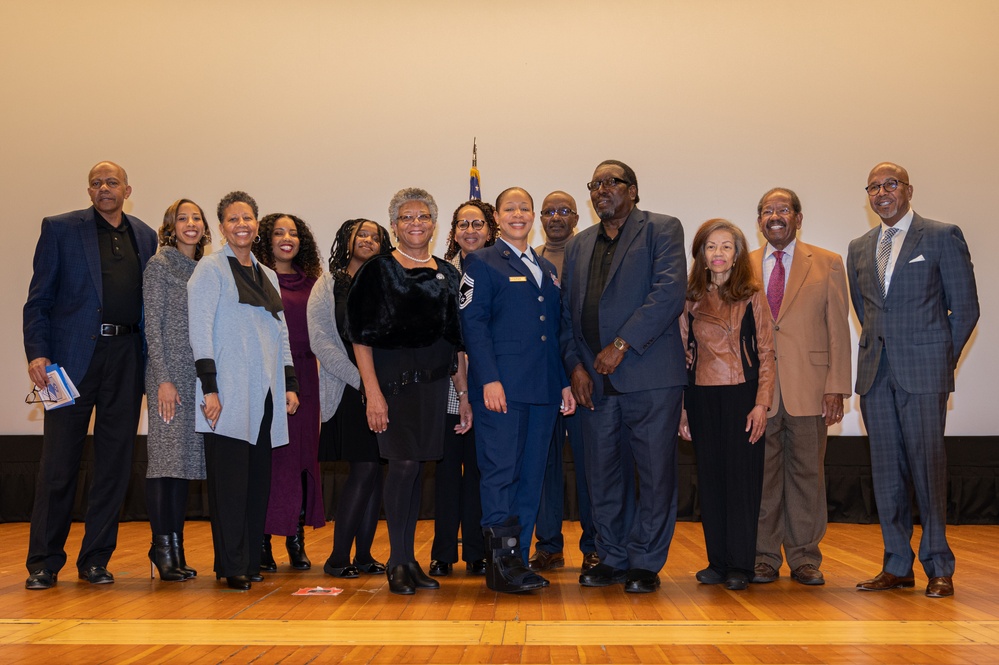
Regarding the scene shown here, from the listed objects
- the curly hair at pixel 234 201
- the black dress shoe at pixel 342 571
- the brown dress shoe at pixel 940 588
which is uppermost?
the curly hair at pixel 234 201

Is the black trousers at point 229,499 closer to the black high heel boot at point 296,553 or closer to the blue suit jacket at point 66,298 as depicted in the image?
A: the black high heel boot at point 296,553

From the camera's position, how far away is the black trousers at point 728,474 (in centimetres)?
356

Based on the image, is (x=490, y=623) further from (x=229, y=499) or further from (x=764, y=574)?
(x=764, y=574)

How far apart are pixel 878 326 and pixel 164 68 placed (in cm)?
576

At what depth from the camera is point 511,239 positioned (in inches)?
149

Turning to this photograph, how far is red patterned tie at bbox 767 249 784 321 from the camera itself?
3947 millimetres

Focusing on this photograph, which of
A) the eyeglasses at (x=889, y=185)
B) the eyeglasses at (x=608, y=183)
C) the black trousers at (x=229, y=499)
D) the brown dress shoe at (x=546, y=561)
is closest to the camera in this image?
the black trousers at (x=229, y=499)

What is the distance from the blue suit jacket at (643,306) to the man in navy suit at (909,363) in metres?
0.82

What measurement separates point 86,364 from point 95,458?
422 millimetres

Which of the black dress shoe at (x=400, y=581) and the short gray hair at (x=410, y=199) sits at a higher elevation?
the short gray hair at (x=410, y=199)

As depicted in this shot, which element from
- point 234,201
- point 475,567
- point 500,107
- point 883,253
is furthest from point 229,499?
point 500,107

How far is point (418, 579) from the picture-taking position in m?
3.52

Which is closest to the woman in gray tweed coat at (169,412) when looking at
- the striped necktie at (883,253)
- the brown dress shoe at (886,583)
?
the brown dress shoe at (886,583)

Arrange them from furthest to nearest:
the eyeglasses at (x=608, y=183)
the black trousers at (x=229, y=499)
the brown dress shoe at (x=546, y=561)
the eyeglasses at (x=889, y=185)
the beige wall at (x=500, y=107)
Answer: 1. the beige wall at (x=500, y=107)
2. the brown dress shoe at (x=546, y=561)
3. the eyeglasses at (x=889, y=185)
4. the eyeglasses at (x=608, y=183)
5. the black trousers at (x=229, y=499)
